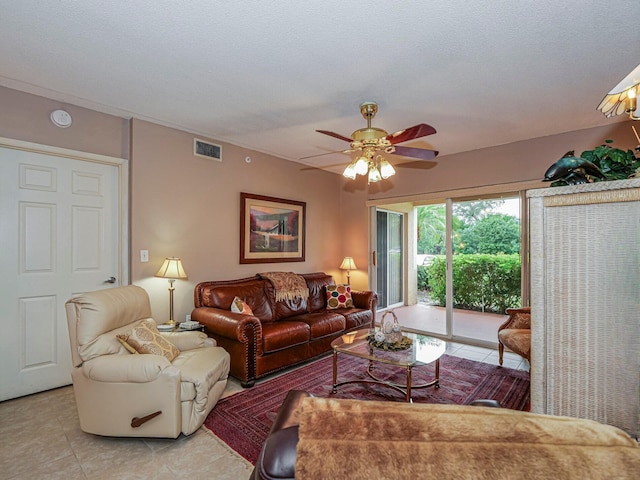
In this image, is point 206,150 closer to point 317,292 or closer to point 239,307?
point 239,307

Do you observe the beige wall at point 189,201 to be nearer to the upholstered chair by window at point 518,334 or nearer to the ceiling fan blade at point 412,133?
the ceiling fan blade at point 412,133

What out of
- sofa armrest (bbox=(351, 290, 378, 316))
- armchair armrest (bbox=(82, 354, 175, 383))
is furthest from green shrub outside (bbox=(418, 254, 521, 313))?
armchair armrest (bbox=(82, 354, 175, 383))

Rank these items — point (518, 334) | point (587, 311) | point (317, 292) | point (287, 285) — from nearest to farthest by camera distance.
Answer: point (587, 311) < point (518, 334) < point (287, 285) < point (317, 292)

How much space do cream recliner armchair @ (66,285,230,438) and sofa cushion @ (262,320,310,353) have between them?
0.90m

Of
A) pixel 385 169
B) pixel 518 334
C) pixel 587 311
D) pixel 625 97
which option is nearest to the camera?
pixel 587 311

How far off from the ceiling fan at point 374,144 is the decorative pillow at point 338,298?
84.7 inches

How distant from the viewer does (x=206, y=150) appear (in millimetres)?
3766

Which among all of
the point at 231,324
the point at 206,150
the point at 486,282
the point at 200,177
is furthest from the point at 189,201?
the point at 486,282

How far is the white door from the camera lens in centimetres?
269

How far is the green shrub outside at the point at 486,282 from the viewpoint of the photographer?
164 inches

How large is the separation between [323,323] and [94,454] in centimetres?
228

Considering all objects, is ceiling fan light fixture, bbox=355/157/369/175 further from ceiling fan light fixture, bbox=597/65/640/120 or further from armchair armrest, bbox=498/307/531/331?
armchair armrest, bbox=498/307/531/331

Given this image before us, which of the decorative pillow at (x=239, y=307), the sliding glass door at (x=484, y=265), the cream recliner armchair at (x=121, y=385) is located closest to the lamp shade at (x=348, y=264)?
the sliding glass door at (x=484, y=265)

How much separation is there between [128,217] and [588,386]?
11.9 ft
